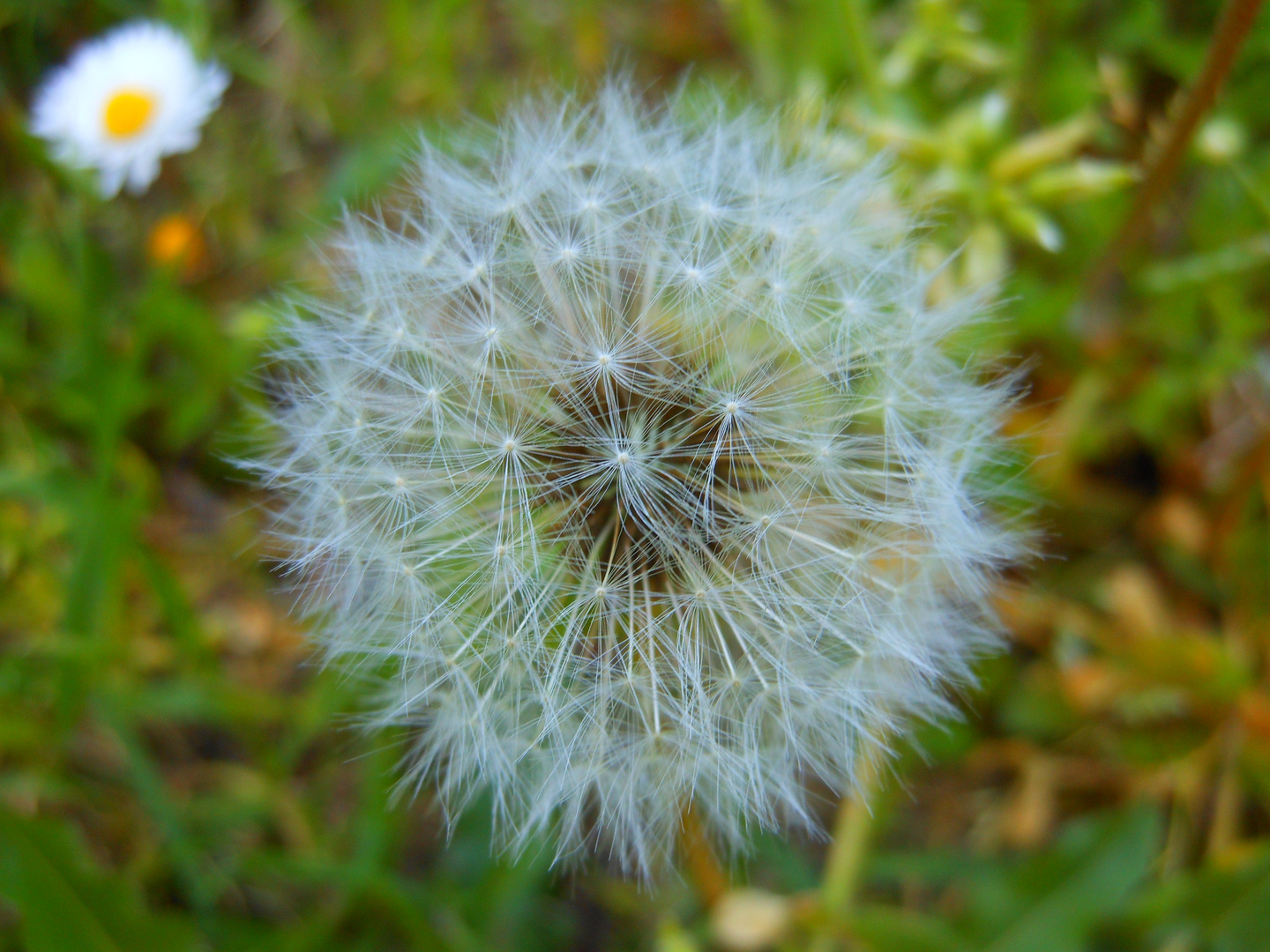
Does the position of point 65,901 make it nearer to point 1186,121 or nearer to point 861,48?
point 861,48

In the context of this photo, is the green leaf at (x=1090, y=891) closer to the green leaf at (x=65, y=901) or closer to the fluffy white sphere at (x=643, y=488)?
the fluffy white sphere at (x=643, y=488)

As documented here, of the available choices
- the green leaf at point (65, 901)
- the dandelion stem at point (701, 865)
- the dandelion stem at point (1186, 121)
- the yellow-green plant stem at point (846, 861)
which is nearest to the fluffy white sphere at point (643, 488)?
the dandelion stem at point (701, 865)

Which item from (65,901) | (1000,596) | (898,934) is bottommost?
(898,934)

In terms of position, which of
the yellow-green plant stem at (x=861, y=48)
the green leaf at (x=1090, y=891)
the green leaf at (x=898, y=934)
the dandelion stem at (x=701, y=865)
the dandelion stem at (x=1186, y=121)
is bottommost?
the green leaf at (x=1090, y=891)

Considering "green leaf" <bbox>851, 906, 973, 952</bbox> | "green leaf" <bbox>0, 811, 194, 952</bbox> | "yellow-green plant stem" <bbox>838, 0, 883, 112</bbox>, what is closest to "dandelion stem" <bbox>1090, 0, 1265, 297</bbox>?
"yellow-green plant stem" <bbox>838, 0, 883, 112</bbox>

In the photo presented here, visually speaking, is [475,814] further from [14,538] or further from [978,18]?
[978,18]

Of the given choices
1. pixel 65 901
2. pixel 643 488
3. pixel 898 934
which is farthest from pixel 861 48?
pixel 65 901

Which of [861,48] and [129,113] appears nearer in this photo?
[861,48]
